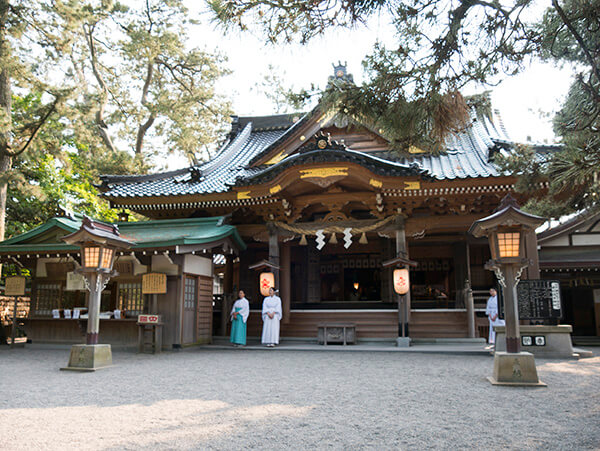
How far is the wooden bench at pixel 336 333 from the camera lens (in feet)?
38.0

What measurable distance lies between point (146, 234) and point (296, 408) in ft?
27.6

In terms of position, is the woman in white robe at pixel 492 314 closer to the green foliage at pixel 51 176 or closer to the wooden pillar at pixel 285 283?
the wooden pillar at pixel 285 283

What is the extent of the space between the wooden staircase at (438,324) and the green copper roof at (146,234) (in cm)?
525

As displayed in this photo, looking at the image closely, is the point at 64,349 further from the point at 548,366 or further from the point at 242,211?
the point at 548,366

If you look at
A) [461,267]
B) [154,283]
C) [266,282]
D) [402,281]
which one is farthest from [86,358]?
[461,267]

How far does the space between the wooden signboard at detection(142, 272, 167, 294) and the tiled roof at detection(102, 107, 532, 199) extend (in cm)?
282

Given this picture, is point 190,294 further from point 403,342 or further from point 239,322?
point 403,342

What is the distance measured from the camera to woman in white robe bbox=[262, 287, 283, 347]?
1152cm

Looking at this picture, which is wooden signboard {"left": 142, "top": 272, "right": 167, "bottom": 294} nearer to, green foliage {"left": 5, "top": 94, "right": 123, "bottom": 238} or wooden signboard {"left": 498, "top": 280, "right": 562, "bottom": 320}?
green foliage {"left": 5, "top": 94, "right": 123, "bottom": 238}

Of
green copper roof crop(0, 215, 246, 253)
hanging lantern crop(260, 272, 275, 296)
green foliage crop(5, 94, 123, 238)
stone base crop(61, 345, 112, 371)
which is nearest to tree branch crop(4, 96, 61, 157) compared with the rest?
green foliage crop(5, 94, 123, 238)

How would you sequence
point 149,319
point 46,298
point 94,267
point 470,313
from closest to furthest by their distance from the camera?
point 94,267
point 149,319
point 470,313
point 46,298

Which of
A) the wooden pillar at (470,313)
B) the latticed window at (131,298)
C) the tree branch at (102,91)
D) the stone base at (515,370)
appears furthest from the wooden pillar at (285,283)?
the tree branch at (102,91)

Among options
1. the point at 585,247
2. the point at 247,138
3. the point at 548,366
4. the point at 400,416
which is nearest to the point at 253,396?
the point at 400,416

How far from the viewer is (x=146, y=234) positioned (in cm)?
1205
